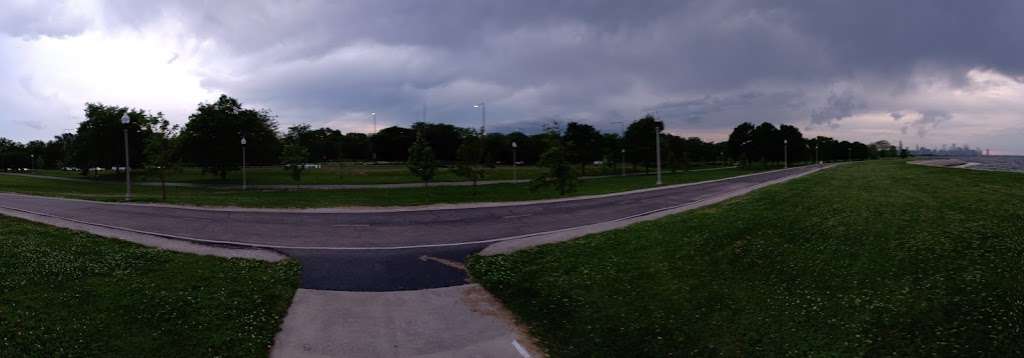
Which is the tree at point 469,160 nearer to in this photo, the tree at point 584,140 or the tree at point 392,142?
the tree at point 584,140

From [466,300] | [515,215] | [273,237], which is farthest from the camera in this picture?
[515,215]

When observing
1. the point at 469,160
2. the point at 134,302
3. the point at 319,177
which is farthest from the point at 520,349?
the point at 319,177

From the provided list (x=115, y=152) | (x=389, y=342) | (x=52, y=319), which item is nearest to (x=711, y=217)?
(x=389, y=342)

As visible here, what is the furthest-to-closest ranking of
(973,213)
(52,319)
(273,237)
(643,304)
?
(273,237)
(973,213)
(643,304)
(52,319)

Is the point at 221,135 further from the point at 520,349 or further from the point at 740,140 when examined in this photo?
the point at 740,140

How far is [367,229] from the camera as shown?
1828 cm

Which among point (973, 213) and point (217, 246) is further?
point (217, 246)

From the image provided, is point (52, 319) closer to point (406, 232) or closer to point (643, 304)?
point (643, 304)

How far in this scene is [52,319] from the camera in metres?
7.36

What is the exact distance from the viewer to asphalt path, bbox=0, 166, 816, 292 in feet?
38.3

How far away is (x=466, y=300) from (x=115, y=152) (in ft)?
240

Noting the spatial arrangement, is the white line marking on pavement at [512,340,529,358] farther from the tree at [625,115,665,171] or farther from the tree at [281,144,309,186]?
the tree at [625,115,665,171]

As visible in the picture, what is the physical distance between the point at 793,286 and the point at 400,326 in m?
6.63

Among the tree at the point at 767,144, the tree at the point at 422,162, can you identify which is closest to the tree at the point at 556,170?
the tree at the point at 422,162
